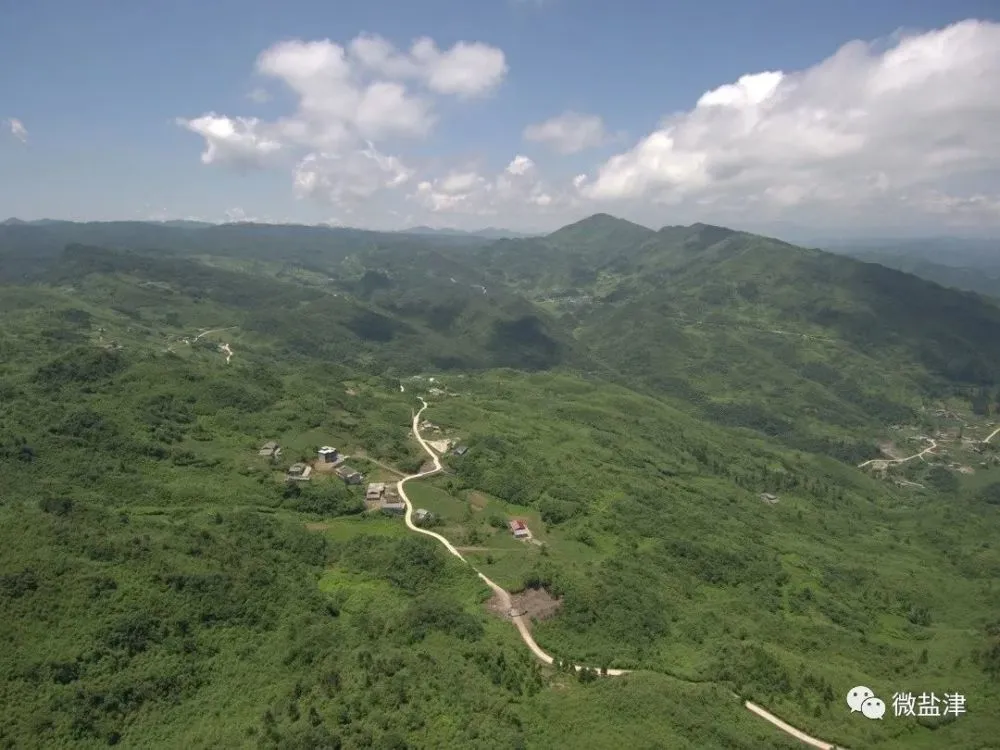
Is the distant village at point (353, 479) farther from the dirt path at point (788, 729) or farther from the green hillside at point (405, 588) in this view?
the dirt path at point (788, 729)

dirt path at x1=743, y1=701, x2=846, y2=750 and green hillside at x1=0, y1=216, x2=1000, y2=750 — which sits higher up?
green hillside at x1=0, y1=216, x2=1000, y2=750

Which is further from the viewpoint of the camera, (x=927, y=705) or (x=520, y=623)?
(x=520, y=623)

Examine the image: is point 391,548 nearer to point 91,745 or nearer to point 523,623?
point 523,623

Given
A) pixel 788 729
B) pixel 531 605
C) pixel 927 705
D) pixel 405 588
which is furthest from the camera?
pixel 405 588

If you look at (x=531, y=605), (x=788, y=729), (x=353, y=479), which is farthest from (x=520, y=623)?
(x=353, y=479)

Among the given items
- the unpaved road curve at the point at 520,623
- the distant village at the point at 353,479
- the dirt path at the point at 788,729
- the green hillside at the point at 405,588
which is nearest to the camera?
the green hillside at the point at 405,588

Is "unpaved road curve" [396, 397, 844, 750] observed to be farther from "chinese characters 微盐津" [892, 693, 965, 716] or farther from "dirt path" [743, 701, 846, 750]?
"chinese characters 微盐津" [892, 693, 965, 716]

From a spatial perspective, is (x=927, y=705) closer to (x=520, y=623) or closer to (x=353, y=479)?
(x=520, y=623)

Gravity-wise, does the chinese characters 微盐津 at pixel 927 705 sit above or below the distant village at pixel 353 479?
below

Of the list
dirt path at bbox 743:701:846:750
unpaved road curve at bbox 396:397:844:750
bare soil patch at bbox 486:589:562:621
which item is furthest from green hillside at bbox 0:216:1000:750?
unpaved road curve at bbox 396:397:844:750

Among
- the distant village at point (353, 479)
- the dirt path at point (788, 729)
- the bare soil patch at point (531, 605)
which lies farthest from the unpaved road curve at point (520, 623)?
the distant village at point (353, 479)

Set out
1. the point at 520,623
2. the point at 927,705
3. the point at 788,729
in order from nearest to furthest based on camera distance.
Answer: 1. the point at 788,729
2. the point at 927,705
3. the point at 520,623
